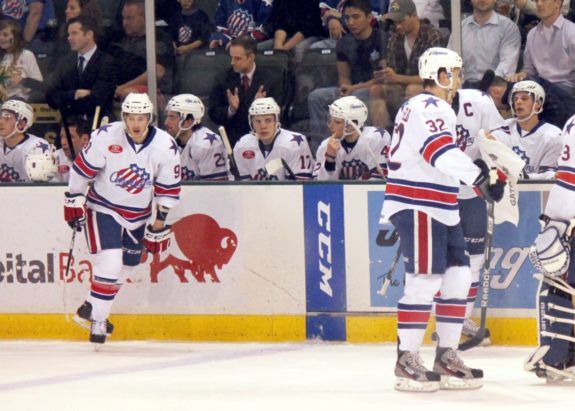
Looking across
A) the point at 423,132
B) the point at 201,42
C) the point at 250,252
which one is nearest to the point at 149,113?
the point at 250,252

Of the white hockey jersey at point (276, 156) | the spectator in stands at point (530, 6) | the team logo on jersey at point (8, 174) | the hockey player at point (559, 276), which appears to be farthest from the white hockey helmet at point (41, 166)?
the hockey player at point (559, 276)

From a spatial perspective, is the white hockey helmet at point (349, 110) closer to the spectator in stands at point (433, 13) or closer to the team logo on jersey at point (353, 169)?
the team logo on jersey at point (353, 169)

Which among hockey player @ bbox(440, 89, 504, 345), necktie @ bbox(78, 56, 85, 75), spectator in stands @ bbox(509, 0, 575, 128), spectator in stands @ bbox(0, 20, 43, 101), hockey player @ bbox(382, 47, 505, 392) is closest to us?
hockey player @ bbox(382, 47, 505, 392)

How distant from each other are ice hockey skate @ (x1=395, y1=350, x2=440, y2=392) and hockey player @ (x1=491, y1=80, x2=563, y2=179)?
192cm

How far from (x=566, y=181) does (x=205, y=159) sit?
9.16 feet

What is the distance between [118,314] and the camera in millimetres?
7391

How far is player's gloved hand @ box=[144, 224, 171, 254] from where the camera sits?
7109 mm

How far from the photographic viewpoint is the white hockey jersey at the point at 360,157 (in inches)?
300

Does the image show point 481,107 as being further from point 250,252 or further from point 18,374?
point 18,374

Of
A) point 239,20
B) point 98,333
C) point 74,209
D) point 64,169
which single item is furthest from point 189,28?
point 98,333

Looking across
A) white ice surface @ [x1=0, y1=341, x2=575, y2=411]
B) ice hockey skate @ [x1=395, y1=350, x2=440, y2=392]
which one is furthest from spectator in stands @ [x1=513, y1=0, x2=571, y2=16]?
ice hockey skate @ [x1=395, y1=350, x2=440, y2=392]

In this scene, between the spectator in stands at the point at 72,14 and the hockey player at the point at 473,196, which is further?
the spectator in stands at the point at 72,14

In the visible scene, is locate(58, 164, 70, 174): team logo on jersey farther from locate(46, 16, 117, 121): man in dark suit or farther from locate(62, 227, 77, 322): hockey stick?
locate(62, 227, 77, 322): hockey stick

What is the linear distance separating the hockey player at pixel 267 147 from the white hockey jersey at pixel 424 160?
208 cm
